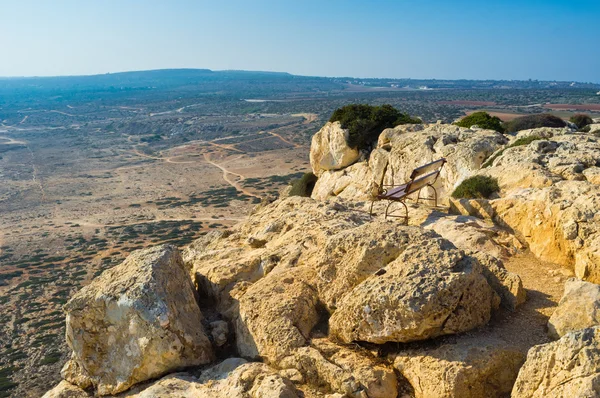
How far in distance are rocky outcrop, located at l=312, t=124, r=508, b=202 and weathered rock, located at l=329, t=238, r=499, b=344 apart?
392 inches

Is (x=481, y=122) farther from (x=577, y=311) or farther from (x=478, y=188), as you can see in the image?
(x=577, y=311)

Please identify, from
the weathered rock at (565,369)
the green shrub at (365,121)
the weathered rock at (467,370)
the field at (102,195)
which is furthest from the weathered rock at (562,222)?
the field at (102,195)

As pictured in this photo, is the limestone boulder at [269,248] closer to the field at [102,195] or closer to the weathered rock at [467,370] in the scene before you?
the weathered rock at [467,370]

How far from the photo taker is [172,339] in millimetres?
7750

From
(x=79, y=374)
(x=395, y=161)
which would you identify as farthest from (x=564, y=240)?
(x=395, y=161)

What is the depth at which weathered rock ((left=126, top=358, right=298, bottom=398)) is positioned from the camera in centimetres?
643

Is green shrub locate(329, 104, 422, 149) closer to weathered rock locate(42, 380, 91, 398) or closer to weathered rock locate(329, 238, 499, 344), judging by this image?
weathered rock locate(329, 238, 499, 344)

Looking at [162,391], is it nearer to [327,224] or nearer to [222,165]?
[327,224]

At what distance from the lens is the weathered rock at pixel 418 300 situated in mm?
6684

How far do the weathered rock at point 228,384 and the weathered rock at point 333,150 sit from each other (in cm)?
1805

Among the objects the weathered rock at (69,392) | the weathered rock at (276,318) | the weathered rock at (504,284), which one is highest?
the weathered rock at (504,284)

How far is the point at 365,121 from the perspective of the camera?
24.7 metres

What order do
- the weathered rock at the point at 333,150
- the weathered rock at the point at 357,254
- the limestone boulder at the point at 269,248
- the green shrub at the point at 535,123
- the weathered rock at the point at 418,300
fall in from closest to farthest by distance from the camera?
the weathered rock at the point at 418,300 < the weathered rock at the point at 357,254 < the limestone boulder at the point at 269,248 < the weathered rock at the point at 333,150 < the green shrub at the point at 535,123

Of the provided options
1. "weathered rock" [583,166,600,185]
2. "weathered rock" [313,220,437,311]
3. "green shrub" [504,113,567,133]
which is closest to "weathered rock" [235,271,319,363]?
"weathered rock" [313,220,437,311]
